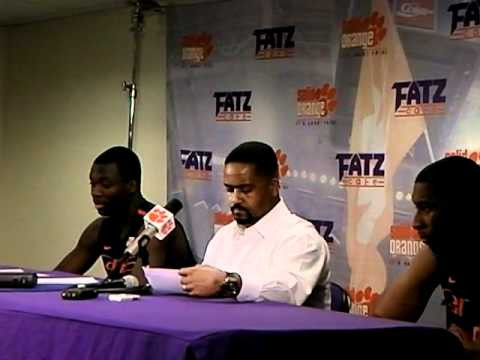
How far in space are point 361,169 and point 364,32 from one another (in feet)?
2.03

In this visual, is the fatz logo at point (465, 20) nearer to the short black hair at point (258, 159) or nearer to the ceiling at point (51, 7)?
the short black hair at point (258, 159)

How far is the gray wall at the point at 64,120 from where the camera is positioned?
4734mm

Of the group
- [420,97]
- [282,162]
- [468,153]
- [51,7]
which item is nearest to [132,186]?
[282,162]

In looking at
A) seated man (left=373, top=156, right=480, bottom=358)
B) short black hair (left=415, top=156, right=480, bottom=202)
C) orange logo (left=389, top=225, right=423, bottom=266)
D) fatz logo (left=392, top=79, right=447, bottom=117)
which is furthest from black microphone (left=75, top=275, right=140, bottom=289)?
fatz logo (left=392, top=79, right=447, bottom=117)

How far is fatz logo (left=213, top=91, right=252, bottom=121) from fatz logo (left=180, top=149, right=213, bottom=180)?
0.21m

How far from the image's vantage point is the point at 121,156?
3.72 m

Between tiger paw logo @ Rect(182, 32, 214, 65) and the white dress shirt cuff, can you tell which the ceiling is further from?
the white dress shirt cuff

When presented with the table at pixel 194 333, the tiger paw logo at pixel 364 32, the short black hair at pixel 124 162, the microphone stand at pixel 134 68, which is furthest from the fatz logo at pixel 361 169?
the table at pixel 194 333

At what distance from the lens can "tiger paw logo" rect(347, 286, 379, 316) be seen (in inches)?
146

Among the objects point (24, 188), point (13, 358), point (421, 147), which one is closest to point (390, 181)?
point (421, 147)

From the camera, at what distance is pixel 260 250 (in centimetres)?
285

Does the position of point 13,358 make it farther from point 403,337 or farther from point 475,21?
point 475,21

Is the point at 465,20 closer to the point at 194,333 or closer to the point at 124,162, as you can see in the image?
the point at 124,162

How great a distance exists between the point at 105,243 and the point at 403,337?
2113 millimetres
